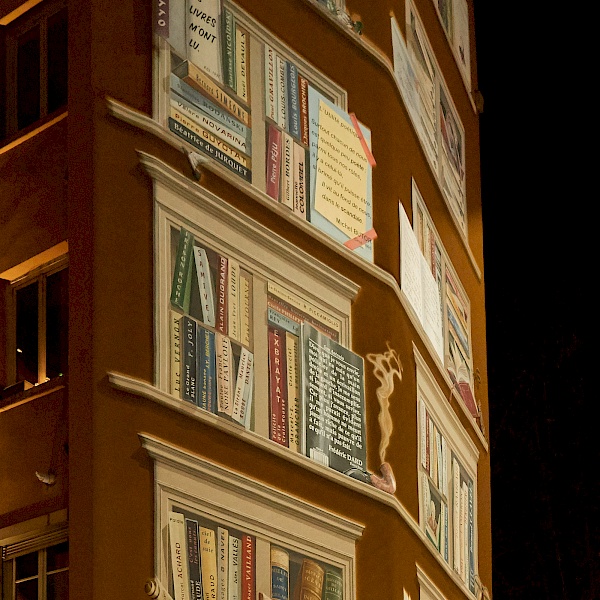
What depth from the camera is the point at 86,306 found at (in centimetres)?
559

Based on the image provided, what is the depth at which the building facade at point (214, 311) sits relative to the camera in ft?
18.2

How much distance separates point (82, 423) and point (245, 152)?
1680 millimetres

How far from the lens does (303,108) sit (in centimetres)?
706

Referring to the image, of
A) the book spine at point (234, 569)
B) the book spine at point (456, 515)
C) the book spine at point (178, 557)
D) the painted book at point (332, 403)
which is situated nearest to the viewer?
the book spine at point (178, 557)

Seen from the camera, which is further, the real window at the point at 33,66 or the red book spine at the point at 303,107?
the red book spine at the point at 303,107

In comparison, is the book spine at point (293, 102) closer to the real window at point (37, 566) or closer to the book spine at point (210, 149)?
the book spine at point (210, 149)

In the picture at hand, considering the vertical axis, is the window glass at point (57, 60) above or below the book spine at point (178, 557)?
above

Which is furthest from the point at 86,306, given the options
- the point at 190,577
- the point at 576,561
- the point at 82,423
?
the point at 576,561

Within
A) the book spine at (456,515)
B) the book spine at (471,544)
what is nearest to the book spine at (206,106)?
the book spine at (456,515)

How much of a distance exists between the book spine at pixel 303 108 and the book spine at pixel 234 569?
2139mm

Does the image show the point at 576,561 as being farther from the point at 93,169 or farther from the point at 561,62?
the point at 93,169

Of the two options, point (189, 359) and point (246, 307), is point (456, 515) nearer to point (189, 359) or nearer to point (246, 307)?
point (246, 307)

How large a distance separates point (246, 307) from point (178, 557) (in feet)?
4.09

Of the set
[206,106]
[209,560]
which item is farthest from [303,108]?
[209,560]
